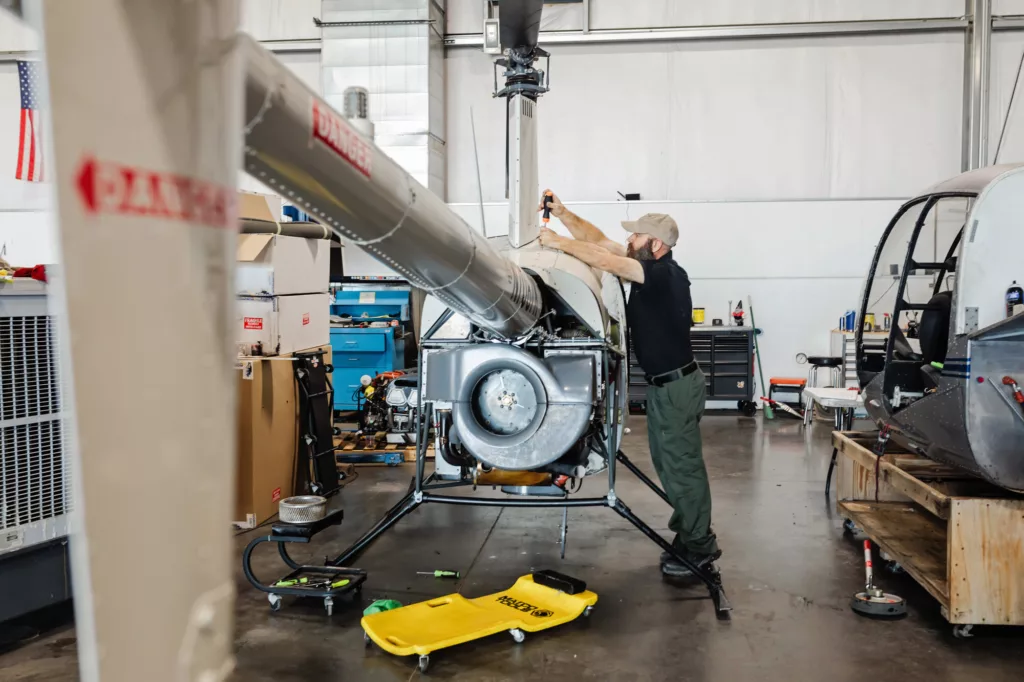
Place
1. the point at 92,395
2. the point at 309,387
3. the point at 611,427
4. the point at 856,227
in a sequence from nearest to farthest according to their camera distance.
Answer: the point at 92,395 → the point at 611,427 → the point at 309,387 → the point at 856,227

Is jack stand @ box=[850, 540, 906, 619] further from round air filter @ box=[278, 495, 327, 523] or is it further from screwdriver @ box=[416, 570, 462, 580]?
round air filter @ box=[278, 495, 327, 523]

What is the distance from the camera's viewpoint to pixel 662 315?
4.27m

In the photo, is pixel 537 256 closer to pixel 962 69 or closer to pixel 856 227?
pixel 856 227

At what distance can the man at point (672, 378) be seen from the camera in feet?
13.9

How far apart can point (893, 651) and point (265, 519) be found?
3619 millimetres

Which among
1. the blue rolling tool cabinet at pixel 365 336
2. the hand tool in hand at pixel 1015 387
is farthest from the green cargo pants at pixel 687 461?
the blue rolling tool cabinet at pixel 365 336

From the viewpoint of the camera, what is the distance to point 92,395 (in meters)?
0.69

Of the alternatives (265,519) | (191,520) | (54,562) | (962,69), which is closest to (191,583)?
(191,520)

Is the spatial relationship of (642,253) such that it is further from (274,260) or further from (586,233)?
(274,260)

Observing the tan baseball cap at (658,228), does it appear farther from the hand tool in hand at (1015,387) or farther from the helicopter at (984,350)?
the hand tool in hand at (1015,387)

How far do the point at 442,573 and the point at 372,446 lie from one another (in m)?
3.14

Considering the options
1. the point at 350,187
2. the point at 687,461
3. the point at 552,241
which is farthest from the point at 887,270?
the point at 350,187

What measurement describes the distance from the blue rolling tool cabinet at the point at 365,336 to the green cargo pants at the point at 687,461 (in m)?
5.26

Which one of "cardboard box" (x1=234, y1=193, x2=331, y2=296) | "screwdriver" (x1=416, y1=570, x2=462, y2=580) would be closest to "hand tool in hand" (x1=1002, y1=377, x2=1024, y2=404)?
"screwdriver" (x1=416, y1=570, x2=462, y2=580)
